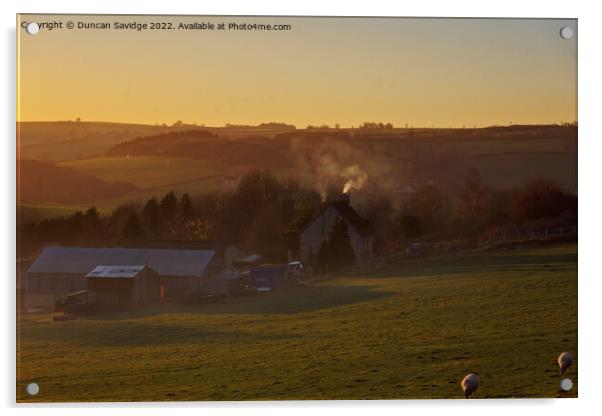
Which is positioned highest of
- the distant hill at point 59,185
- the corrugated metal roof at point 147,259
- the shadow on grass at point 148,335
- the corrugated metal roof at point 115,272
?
the distant hill at point 59,185

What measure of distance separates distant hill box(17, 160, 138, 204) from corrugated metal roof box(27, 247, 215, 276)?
18.7 inches

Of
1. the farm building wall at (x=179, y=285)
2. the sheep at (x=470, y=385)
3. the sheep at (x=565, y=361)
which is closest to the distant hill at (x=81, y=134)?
the farm building wall at (x=179, y=285)

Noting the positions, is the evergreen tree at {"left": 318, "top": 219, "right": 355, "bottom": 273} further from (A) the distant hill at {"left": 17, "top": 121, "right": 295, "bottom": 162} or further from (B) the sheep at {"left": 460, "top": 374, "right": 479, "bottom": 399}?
(B) the sheep at {"left": 460, "top": 374, "right": 479, "bottom": 399}

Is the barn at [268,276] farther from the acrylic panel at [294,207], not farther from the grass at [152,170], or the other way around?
the grass at [152,170]

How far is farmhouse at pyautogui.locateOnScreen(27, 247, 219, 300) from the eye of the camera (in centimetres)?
961

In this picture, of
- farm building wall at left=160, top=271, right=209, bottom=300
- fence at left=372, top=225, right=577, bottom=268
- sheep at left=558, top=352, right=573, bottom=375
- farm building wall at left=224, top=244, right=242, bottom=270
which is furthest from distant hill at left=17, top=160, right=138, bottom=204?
sheep at left=558, top=352, right=573, bottom=375

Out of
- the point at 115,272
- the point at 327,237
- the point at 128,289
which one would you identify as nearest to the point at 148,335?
the point at 128,289

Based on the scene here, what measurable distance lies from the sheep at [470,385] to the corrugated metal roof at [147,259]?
255 centimetres

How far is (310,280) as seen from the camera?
9.88 meters

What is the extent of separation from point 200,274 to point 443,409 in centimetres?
251

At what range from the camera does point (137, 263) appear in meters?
9.80

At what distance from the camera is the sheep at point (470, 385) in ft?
31.4
